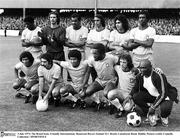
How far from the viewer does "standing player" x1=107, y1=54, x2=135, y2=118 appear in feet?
17.0

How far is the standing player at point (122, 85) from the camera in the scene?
519 cm

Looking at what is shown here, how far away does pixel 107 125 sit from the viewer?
4773 mm

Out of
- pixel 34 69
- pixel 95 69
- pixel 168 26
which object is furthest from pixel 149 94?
pixel 168 26

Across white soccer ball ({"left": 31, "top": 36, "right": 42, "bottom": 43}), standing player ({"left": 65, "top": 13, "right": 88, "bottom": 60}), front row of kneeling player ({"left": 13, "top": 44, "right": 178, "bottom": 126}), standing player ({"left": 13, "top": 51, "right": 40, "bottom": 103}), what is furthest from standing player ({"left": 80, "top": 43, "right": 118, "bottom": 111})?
white soccer ball ({"left": 31, "top": 36, "right": 42, "bottom": 43})

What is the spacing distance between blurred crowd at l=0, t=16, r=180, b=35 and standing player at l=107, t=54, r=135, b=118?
22380 mm

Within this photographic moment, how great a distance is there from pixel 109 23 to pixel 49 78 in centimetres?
2609

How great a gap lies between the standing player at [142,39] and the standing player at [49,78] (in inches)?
56.9

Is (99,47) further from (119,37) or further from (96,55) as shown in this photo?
(119,37)

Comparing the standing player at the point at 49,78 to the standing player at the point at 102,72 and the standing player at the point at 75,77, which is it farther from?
the standing player at the point at 102,72

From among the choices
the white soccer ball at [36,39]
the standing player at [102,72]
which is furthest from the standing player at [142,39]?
the white soccer ball at [36,39]

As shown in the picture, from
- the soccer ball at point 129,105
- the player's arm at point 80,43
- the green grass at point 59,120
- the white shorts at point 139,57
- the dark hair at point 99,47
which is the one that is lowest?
the green grass at point 59,120

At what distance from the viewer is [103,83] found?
563 centimetres

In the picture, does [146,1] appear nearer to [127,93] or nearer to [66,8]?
[66,8]

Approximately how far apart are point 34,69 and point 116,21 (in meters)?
1.87
